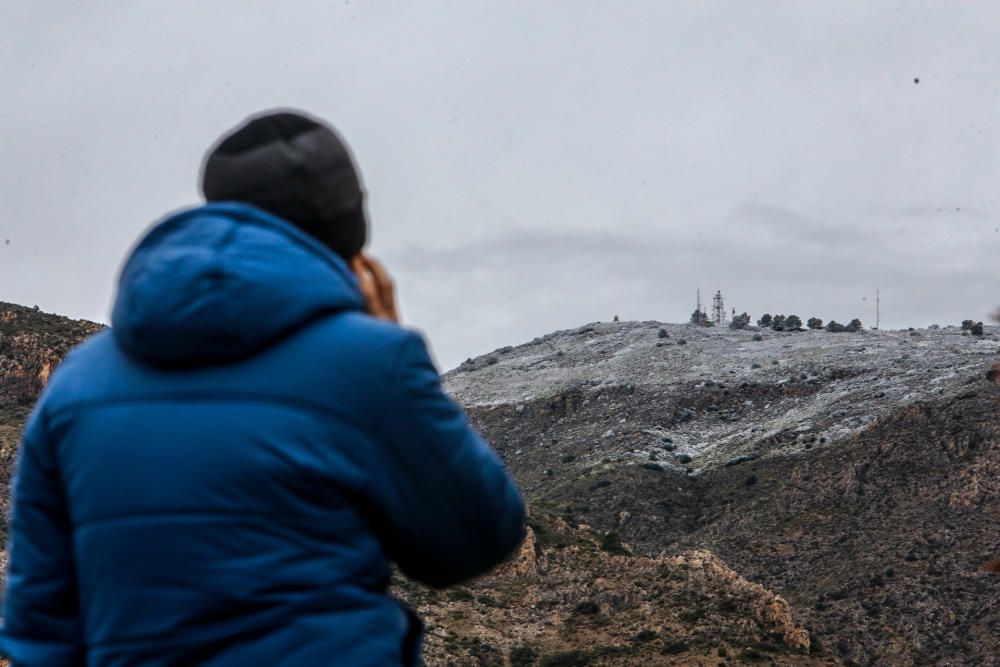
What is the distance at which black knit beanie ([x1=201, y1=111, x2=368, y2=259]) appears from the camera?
1.91 metres

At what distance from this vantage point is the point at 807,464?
51.3 m

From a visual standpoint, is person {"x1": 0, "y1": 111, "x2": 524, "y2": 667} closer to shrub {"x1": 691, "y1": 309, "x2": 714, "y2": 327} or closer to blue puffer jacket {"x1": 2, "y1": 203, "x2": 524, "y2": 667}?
blue puffer jacket {"x1": 2, "y1": 203, "x2": 524, "y2": 667}

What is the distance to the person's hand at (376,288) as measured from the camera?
1.89 m

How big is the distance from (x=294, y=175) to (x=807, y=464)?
51200mm


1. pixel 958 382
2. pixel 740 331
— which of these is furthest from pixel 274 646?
pixel 740 331

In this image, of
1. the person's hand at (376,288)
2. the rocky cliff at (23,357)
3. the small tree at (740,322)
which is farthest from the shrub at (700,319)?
the person's hand at (376,288)

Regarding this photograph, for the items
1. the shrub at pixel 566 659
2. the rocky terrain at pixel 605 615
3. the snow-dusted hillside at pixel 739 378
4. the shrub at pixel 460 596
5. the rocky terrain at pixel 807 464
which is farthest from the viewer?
the snow-dusted hillside at pixel 739 378

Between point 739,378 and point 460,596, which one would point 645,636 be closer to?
point 460,596

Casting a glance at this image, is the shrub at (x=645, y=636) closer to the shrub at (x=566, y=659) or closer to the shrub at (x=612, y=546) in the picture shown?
the shrub at (x=566, y=659)

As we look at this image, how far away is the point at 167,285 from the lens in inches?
64.0

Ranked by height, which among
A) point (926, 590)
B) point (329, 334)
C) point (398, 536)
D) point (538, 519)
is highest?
point (329, 334)

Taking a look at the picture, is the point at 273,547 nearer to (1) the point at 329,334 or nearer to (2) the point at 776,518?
(1) the point at 329,334

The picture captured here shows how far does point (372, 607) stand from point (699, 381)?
69689mm

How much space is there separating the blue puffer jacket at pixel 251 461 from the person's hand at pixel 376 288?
0.10 meters
